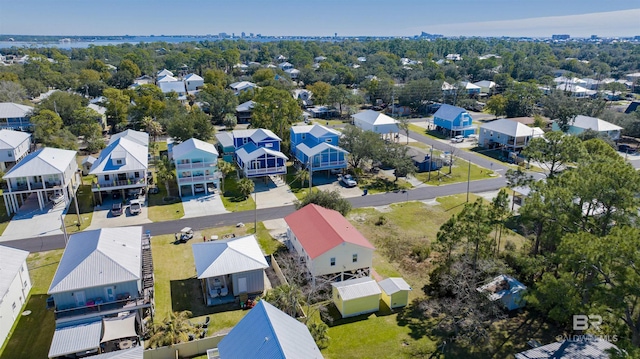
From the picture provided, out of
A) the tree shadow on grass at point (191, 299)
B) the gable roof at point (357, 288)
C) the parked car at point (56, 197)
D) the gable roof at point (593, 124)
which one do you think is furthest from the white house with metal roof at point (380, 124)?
the tree shadow on grass at point (191, 299)

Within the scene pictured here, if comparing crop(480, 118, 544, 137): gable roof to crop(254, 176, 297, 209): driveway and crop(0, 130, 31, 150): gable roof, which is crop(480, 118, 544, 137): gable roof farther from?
crop(0, 130, 31, 150): gable roof

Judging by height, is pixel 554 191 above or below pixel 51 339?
above

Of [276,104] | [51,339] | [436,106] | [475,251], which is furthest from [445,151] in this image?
[51,339]

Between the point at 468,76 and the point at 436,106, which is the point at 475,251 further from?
the point at 468,76

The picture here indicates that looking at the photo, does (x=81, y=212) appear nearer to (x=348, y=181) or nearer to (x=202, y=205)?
(x=202, y=205)

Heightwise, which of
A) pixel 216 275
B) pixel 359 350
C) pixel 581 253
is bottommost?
pixel 359 350

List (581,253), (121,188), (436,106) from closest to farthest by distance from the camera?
(581,253) < (121,188) < (436,106)
